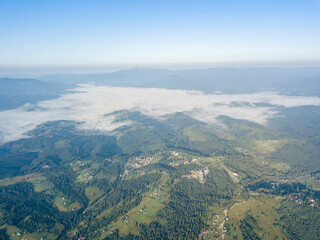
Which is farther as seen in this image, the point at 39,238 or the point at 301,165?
the point at 301,165

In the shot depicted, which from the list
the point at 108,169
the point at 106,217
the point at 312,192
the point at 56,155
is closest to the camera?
the point at 106,217

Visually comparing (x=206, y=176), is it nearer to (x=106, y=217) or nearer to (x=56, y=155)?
(x=106, y=217)

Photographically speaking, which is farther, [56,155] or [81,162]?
[56,155]

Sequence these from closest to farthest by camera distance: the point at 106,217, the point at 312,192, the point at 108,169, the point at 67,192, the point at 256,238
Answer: the point at 256,238 → the point at 106,217 → the point at 312,192 → the point at 67,192 → the point at 108,169

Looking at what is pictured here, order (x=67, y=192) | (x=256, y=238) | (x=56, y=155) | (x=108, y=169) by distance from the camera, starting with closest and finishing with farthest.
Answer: (x=256, y=238) < (x=67, y=192) < (x=108, y=169) < (x=56, y=155)

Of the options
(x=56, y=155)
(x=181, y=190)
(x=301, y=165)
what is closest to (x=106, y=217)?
(x=181, y=190)

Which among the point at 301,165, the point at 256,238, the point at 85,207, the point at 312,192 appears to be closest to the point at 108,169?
the point at 85,207

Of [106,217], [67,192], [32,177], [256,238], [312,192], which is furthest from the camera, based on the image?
[32,177]

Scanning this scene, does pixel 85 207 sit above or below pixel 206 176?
below

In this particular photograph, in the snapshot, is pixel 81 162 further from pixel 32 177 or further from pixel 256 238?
pixel 256 238
